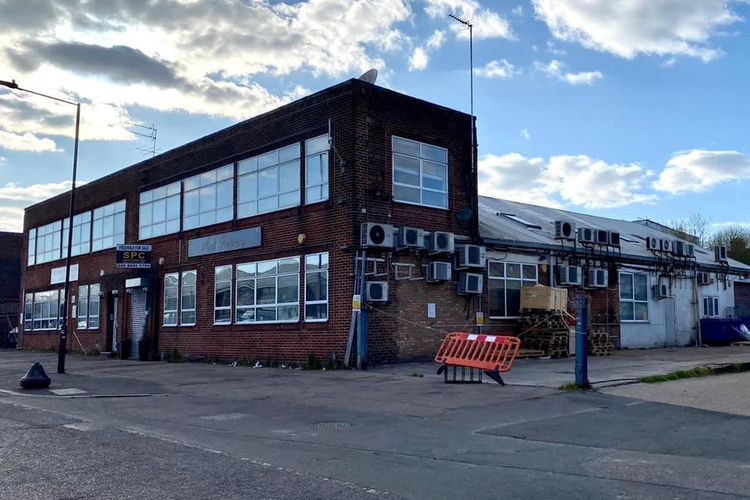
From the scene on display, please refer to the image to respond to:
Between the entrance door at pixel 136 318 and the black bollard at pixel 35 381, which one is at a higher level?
the entrance door at pixel 136 318

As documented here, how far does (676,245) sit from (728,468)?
24.3 m

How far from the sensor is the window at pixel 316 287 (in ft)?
66.2

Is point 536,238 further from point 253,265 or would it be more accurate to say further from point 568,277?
point 253,265

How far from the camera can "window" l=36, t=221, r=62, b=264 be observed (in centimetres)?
3666

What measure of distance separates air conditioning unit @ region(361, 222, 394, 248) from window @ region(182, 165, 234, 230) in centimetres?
686

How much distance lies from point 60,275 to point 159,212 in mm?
10912

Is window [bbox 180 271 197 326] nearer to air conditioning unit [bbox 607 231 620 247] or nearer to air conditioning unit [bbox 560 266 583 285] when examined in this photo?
air conditioning unit [bbox 560 266 583 285]

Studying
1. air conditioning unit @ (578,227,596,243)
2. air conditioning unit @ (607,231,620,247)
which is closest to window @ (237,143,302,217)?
air conditioning unit @ (578,227,596,243)

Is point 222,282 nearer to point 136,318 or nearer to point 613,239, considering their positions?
point 136,318

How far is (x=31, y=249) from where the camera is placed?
3972cm

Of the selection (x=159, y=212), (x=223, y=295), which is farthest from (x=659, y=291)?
(x=159, y=212)

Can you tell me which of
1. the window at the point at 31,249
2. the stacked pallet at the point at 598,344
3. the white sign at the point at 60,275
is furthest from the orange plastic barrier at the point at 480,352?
the window at the point at 31,249

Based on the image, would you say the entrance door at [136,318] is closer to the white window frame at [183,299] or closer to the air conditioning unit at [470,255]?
the white window frame at [183,299]

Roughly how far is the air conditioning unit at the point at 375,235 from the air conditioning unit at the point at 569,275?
321 inches
